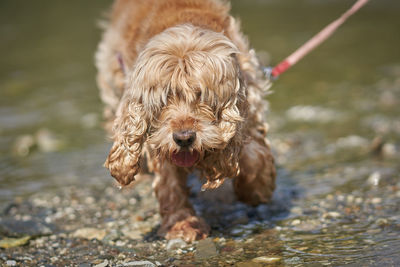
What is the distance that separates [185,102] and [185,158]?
0.37 m

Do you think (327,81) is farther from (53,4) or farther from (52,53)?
(53,4)

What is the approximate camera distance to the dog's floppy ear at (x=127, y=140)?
3.87m

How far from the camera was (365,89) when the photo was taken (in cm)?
806

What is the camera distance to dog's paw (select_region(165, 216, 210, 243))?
418cm

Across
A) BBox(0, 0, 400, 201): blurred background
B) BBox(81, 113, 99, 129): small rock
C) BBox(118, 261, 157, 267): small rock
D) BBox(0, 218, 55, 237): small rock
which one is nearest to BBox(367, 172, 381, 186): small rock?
BBox(0, 0, 400, 201): blurred background

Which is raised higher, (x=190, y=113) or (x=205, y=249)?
(x=190, y=113)

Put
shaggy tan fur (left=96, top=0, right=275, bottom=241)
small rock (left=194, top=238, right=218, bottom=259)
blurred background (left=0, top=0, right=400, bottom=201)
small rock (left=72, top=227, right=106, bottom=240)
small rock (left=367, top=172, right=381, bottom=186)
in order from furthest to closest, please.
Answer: blurred background (left=0, top=0, right=400, bottom=201) → small rock (left=367, top=172, right=381, bottom=186) → small rock (left=72, top=227, right=106, bottom=240) → small rock (left=194, top=238, right=218, bottom=259) → shaggy tan fur (left=96, top=0, right=275, bottom=241)

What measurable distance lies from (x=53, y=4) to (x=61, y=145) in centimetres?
1704

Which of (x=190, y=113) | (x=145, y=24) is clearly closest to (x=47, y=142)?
(x=145, y=24)

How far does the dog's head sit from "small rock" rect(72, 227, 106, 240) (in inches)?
30.3

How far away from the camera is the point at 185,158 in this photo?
3.77 metres

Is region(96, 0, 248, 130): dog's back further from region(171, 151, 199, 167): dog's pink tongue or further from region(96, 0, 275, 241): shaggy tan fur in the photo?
region(171, 151, 199, 167): dog's pink tongue

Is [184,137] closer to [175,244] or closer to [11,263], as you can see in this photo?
[175,244]

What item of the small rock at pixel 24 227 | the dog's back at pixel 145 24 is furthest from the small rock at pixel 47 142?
the small rock at pixel 24 227
